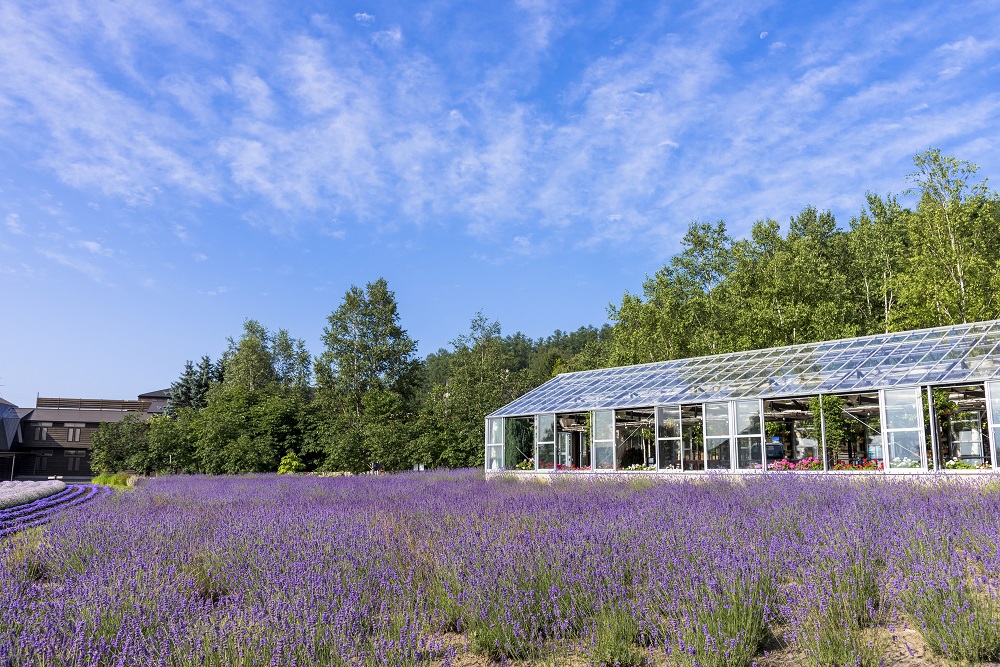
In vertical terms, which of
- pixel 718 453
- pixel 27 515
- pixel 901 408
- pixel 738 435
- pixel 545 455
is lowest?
pixel 27 515

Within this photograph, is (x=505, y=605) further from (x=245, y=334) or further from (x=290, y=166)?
(x=245, y=334)

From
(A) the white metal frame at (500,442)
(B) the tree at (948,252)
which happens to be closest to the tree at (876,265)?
(B) the tree at (948,252)

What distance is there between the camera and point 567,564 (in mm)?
3740

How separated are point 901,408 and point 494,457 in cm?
1112

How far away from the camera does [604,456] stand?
17.4 metres

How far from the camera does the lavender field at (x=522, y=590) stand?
2.76 m

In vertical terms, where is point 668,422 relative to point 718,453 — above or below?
above

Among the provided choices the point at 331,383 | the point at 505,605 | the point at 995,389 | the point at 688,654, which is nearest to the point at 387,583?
the point at 505,605

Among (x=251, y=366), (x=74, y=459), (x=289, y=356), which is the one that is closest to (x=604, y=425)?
(x=251, y=366)

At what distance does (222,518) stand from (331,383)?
28152 millimetres

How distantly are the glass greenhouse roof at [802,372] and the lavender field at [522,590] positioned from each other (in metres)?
8.86

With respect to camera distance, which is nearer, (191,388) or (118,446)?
(118,446)

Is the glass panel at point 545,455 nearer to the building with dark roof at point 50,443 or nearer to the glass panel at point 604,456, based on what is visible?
the glass panel at point 604,456

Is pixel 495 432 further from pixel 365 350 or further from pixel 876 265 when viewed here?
pixel 876 265
